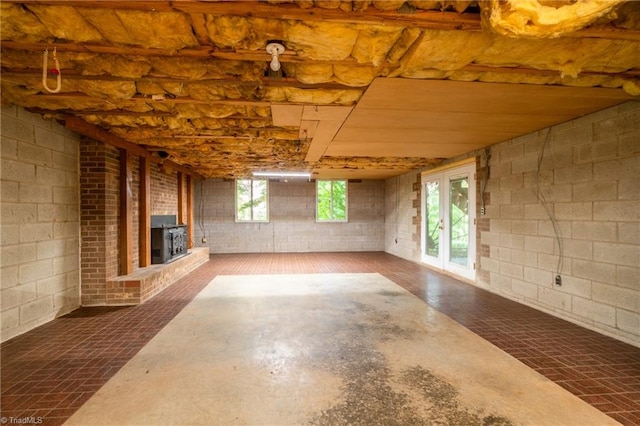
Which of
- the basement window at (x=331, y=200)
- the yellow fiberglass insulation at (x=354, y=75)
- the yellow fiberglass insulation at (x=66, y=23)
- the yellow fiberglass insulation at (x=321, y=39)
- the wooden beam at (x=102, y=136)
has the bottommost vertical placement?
the basement window at (x=331, y=200)

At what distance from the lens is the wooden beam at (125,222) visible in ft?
14.0

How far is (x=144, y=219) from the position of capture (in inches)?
193

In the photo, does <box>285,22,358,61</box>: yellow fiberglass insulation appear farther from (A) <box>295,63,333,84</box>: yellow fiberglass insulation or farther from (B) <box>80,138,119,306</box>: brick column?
(B) <box>80,138,119,306</box>: brick column

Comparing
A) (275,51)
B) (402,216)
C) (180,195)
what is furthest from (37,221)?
(402,216)

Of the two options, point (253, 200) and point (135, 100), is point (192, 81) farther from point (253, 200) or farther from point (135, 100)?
point (253, 200)

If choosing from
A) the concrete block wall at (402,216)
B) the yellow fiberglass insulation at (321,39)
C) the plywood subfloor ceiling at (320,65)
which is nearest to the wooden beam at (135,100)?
the plywood subfloor ceiling at (320,65)

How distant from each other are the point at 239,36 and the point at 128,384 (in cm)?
248

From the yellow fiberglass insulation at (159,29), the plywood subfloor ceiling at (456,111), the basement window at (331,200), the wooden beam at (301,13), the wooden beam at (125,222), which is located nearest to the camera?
the wooden beam at (301,13)

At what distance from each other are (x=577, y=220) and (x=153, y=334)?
468 cm

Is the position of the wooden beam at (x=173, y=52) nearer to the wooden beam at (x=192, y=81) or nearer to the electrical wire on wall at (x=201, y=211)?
the wooden beam at (x=192, y=81)

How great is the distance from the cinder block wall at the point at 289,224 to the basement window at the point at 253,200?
16 cm

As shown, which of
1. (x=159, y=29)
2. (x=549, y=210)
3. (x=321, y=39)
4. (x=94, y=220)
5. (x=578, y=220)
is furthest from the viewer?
(x=94, y=220)

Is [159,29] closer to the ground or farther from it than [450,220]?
farther from it

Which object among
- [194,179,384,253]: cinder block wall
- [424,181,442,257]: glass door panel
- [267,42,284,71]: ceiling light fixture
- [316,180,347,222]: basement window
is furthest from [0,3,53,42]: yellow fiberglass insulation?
[316,180,347,222]: basement window
